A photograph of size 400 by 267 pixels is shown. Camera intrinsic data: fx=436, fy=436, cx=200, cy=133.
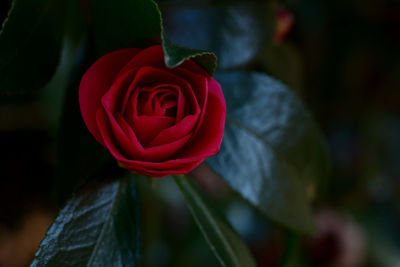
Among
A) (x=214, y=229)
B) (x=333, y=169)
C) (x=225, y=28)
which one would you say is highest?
(x=225, y=28)

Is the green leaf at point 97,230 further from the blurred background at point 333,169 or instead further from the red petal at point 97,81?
the blurred background at point 333,169

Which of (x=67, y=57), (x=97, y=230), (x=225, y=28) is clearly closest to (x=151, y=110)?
(x=97, y=230)

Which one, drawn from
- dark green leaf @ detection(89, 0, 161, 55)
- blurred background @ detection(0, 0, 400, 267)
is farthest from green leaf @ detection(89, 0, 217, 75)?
blurred background @ detection(0, 0, 400, 267)

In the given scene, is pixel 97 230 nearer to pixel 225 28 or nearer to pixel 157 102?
pixel 157 102

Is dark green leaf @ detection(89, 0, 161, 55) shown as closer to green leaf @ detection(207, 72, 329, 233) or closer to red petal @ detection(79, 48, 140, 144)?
red petal @ detection(79, 48, 140, 144)

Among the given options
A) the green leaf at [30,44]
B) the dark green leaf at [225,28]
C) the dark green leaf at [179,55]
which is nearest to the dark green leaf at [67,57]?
the green leaf at [30,44]

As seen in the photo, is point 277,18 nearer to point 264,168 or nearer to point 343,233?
point 264,168
